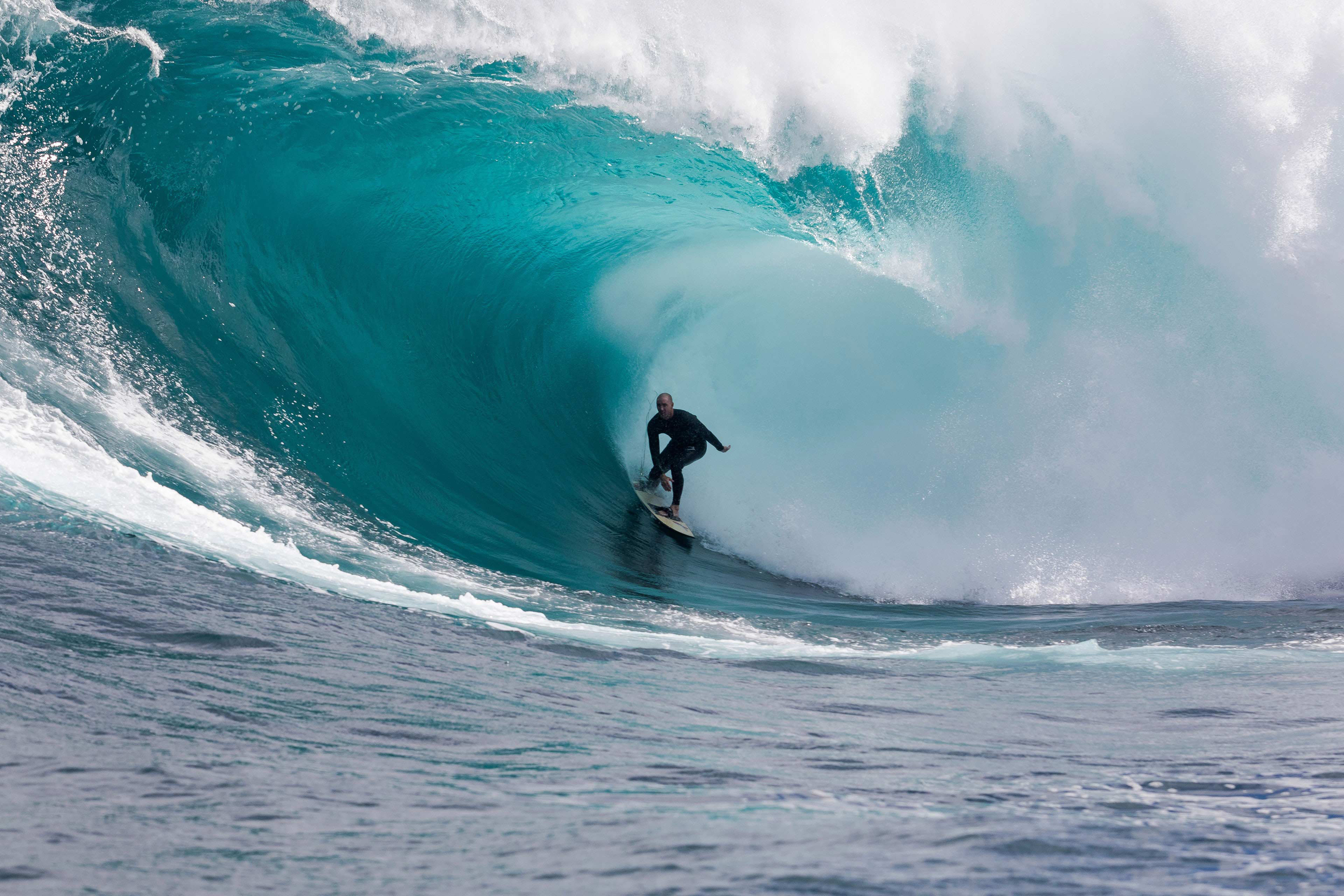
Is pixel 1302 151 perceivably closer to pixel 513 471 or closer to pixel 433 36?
pixel 513 471

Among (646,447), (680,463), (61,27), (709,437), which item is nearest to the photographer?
(709,437)

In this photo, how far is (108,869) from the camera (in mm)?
2131

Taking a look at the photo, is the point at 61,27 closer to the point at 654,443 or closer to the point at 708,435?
the point at 654,443

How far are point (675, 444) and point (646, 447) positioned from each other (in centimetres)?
135

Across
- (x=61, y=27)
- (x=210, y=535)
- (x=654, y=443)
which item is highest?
(x=61, y=27)

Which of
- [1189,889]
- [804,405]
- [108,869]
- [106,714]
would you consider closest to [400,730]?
[106,714]

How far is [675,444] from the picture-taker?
835 centimetres

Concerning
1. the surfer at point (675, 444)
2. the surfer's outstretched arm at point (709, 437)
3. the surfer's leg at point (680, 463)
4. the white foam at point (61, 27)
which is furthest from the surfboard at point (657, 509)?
the white foam at point (61, 27)

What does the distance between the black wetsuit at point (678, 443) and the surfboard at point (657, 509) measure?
0.66 feet

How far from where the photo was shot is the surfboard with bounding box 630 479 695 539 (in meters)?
8.57

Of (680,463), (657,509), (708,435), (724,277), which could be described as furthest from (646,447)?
(724,277)

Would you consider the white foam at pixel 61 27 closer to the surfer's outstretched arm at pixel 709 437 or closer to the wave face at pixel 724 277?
the wave face at pixel 724 277

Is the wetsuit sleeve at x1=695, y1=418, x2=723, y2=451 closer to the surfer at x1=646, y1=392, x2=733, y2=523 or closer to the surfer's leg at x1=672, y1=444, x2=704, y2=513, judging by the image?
the surfer at x1=646, y1=392, x2=733, y2=523

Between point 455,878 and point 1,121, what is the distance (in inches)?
382
